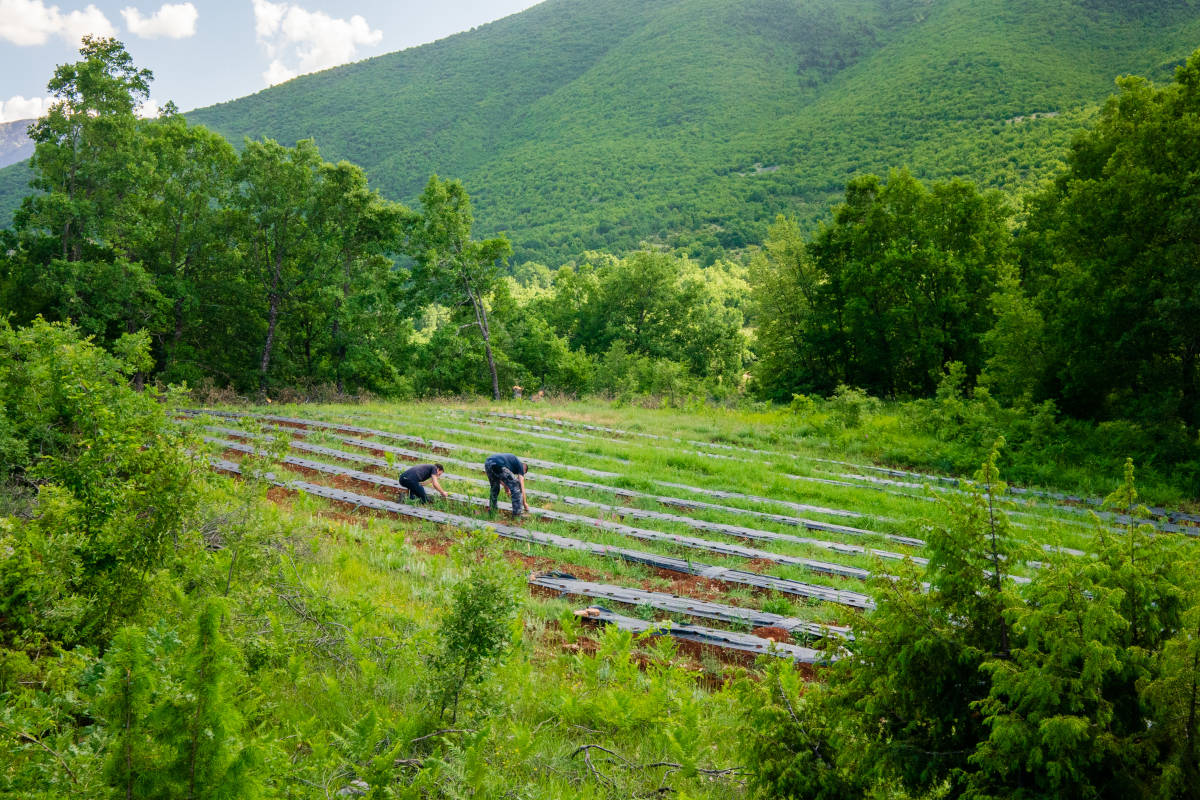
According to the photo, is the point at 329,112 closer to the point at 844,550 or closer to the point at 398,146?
the point at 398,146

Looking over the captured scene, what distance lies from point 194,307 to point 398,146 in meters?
88.6

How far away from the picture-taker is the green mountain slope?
73688 mm

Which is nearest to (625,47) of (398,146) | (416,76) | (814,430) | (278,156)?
(416,76)

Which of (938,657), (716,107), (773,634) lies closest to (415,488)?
(773,634)

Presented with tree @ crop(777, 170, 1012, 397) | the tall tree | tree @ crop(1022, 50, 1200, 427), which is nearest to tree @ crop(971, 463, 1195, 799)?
tree @ crop(1022, 50, 1200, 427)

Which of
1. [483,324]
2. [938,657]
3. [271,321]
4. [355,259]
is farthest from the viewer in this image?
[483,324]

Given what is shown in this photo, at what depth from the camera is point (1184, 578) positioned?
2.76 meters

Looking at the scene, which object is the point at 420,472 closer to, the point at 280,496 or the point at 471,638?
the point at 280,496

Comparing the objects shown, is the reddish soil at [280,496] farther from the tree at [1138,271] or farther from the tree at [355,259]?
the tree at [355,259]

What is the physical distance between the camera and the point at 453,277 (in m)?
29.2

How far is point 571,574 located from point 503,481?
241 centimetres

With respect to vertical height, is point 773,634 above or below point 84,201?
below

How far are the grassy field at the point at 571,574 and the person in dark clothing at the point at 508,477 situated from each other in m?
0.29

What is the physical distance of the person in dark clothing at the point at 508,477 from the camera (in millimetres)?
9773
